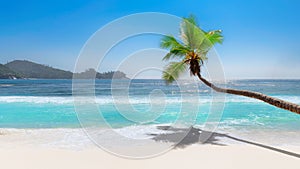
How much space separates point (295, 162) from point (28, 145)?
629 cm

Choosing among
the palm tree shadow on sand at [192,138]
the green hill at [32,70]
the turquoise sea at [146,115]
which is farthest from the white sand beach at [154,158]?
the green hill at [32,70]

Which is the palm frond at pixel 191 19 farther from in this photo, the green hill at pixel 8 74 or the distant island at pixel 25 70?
the green hill at pixel 8 74

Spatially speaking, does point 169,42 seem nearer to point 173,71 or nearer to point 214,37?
point 173,71

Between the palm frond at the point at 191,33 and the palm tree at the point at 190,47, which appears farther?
the palm tree at the point at 190,47

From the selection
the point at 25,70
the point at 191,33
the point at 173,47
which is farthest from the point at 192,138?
the point at 25,70

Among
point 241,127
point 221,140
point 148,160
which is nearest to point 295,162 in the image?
point 221,140

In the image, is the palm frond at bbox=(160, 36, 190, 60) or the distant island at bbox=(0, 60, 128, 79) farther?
the distant island at bbox=(0, 60, 128, 79)

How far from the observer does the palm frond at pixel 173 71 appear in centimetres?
902

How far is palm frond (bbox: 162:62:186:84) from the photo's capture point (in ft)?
29.6

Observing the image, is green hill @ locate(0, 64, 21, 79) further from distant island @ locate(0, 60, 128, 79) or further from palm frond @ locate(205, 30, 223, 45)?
palm frond @ locate(205, 30, 223, 45)

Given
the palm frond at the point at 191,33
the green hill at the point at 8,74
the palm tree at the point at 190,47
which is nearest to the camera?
the palm frond at the point at 191,33

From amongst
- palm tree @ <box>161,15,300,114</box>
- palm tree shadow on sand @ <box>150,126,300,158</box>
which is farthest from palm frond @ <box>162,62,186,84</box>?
palm tree shadow on sand @ <box>150,126,300,158</box>

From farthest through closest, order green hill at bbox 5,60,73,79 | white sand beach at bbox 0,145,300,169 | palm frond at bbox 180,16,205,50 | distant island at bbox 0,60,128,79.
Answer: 1. distant island at bbox 0,60,128,79
2. green hill at bbox 5,60,73,79
3. palm frond at bbox 180,16,205,50
4. white sand beach at bbox 0,145,300,169

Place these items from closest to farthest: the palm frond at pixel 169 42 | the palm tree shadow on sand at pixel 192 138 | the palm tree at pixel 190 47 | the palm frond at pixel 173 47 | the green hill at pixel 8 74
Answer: the palm tree shadow on sand at pixel 192 138 → the palm tree at pixel 190 47 → the palm frond at pixel 173 47 → the palm frond at pixel 169 42 → the green hill at pixel 8 74
